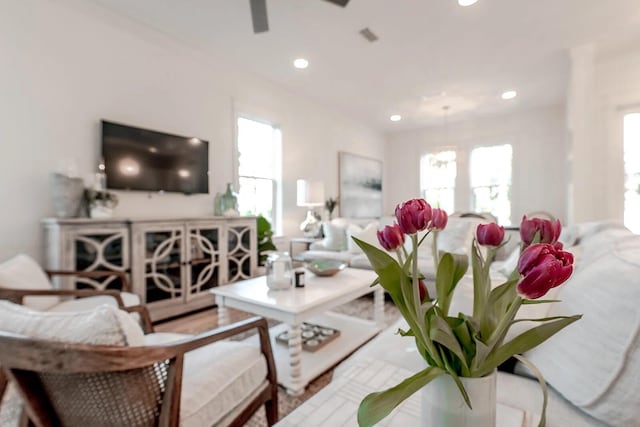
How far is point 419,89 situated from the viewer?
4676 millimetres

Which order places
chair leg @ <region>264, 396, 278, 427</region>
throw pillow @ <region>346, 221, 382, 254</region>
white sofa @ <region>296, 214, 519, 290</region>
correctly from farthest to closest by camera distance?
throw pillow @ <region>346, 221, 382, 254</region>, white sofa @ <region>296, 214, 519, 290</region>, chair leg @ <region>264, 396, 278, 427</region>

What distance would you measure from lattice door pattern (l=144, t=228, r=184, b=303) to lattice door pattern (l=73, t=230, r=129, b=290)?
0.59 feet

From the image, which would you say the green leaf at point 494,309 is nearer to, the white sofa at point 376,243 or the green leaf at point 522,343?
the green leaf at point 522,343

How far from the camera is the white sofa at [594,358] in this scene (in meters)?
0.68

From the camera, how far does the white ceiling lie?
276 centimetres

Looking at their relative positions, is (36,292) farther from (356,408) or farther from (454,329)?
(454,329)

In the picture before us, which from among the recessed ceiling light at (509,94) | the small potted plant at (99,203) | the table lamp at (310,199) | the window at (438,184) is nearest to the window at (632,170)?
the recessed ceiling light at (509,94)

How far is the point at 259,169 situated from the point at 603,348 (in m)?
4.02

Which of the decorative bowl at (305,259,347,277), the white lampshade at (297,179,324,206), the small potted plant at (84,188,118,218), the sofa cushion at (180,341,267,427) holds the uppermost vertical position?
the white lampshade at (297,179,324,206)

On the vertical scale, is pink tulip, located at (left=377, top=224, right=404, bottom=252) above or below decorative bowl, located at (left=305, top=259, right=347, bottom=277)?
above

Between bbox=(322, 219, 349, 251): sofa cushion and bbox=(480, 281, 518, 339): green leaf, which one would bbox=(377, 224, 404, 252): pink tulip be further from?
bbox=(322, 219, 349, 251): sofa cushion

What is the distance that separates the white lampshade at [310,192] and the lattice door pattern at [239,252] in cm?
118

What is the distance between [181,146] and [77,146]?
35.2 inches

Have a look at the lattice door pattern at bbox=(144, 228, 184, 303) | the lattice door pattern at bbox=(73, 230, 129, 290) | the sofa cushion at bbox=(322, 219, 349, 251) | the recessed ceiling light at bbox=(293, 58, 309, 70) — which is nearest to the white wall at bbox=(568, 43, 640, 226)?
the sofa cushion at bbox=(322, 219, 349, 251)
